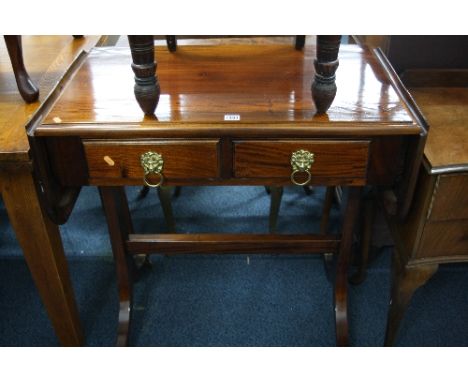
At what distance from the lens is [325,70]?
103cm

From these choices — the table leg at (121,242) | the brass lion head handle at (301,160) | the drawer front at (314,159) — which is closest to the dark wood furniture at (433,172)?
the drawer front at (314,159)

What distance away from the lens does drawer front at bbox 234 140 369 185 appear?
1075mm

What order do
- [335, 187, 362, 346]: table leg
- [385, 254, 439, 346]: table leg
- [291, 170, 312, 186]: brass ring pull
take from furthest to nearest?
[335, 187, 362, 346]: table leg < [385, 254, 439, 346]: table leg < [291, 170, 312, 186]: brass ring pull

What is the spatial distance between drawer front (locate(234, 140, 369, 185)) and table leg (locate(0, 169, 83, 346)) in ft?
1.58

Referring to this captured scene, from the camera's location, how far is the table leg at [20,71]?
118cm

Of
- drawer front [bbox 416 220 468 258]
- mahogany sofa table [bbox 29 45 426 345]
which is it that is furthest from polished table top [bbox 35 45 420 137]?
drawer front [bbox 416 220 468 258]

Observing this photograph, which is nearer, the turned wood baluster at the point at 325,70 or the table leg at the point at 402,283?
the turned wood baluster at the point at 325,70

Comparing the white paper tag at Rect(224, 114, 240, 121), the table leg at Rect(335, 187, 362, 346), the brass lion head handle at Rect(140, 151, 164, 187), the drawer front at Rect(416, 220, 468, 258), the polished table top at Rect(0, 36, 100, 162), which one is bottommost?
the table leg at Rect(335, 187, 362, 346)

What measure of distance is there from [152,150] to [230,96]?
0.75ft

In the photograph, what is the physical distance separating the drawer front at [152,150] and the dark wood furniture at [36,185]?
0.14m

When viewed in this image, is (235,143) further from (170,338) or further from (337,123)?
(170,338)

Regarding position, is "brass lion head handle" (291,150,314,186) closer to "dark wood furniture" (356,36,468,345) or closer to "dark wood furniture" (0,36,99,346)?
"dark wood furniture" (356,36,468,345)

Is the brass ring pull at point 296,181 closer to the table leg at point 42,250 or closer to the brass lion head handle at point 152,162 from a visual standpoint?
the brass lion head handle at point 152,162

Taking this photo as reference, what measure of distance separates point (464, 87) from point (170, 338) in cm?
122
